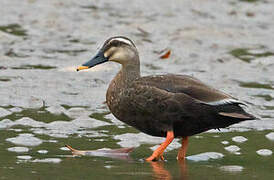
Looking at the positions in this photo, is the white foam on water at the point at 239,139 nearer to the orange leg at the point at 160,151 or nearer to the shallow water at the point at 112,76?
the shallow water at the point at 112,76

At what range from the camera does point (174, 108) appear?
7641 mm

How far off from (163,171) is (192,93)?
1171 mm

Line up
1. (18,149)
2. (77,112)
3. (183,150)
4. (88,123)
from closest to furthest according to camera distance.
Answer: (18,149) < (183,150) < (88,123) < (77,112)

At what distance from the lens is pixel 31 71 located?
1139cm

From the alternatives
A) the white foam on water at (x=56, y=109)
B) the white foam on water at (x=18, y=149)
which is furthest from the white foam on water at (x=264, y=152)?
the white foam on water at (x=56, y=109)

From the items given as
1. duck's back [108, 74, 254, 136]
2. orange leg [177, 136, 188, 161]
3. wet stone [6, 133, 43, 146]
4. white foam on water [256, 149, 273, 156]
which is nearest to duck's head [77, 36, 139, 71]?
duck's back [108, 74, 254, 136]

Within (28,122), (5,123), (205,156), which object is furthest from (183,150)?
(5,123)

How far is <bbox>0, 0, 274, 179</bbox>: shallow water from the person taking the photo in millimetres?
7047

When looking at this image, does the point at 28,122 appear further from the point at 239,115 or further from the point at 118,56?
the point at 239,115

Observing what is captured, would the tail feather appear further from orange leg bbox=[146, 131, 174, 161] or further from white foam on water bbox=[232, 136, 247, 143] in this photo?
white foam on water bbox=[232, 136, 247, 143]

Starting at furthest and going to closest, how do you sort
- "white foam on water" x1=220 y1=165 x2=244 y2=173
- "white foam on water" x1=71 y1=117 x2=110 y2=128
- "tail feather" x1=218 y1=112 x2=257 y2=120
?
1. "white foam on water" x1=71 y1=117 x2=110 y2=128
2. "tail feather" x1=218 y1=112 x2=257 y2=120
3. "white foam on water" x1=220 y1=165 x2=244 y2=173

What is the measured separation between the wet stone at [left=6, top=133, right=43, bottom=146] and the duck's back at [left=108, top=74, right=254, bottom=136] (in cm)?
92

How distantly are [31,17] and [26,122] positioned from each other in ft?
25.3

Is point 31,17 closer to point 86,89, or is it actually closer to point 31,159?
point 86,89
